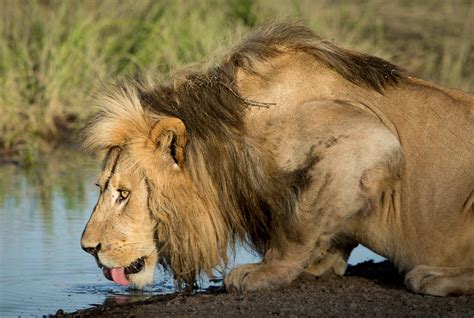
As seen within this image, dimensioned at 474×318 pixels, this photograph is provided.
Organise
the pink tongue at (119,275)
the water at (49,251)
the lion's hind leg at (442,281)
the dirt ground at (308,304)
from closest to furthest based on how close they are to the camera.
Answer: the dirt ground at (308,304) → the lion's hind leg at (442,281) → the pink tongue at (119,275) → the water at (49,251)

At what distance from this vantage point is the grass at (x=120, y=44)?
11.1 meters

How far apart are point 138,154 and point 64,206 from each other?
284 centimetres

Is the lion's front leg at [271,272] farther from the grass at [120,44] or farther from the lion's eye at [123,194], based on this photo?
the grass at [120,44]

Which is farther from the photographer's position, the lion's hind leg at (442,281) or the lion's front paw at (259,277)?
the lion's front paw at (259,277)

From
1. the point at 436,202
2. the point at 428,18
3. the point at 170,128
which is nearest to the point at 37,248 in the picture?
the point at 170,128

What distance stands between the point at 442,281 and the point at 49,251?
2.54 metres

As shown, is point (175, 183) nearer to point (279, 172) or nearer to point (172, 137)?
point (172, 137)

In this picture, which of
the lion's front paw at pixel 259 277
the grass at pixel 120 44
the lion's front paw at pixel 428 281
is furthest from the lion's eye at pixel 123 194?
the grass at pixel 120 44

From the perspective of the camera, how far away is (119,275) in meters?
5.90

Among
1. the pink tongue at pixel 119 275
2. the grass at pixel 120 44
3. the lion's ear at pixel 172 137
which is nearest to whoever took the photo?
the lion's ear at pixel 172 137

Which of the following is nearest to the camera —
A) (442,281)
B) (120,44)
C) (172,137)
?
(442,281)

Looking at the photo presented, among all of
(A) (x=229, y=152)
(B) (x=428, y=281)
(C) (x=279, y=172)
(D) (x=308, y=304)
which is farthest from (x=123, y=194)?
(B) (x=428, y=281)

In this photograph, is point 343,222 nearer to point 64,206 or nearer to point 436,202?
point 436,202

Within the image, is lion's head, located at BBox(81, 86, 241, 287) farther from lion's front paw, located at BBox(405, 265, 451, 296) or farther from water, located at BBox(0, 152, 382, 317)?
lion's front paw, located at BBox(405, 265, 451, 296)
